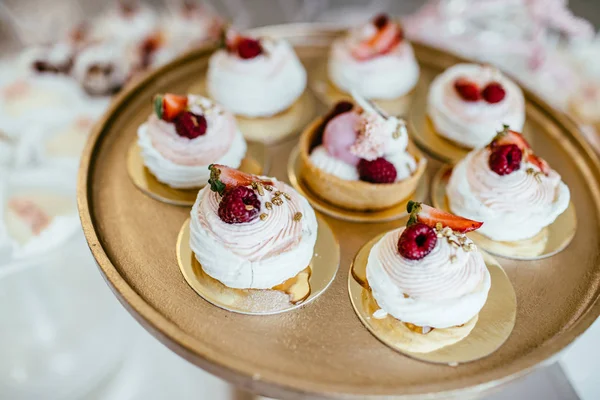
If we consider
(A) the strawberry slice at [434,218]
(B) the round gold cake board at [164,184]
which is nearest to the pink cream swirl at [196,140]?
(B) the round gold cake board at [164,184]

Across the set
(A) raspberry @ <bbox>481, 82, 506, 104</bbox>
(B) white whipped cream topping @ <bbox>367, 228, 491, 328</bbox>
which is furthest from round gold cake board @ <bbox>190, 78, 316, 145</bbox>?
(B) white whipped cream topping @ <bbox>367, 228, 491, 328</bbox>

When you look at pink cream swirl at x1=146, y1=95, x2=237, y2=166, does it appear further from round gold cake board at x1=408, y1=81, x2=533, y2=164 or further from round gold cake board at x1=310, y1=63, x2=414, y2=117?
round gold cake board at x1=408, y1=81, x2=533, y2=164

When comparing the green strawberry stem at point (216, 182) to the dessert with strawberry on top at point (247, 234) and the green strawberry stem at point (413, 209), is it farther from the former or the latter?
the green strawberry stem at point (413, 209)

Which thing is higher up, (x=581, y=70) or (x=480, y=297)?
(x=480, y=297)

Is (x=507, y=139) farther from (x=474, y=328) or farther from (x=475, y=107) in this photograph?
(x=474, y=328)

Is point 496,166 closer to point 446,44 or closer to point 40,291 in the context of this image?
point 446,44

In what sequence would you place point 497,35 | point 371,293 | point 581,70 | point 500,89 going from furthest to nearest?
point 581,70, point 497,35, point 500,89, point 371,293

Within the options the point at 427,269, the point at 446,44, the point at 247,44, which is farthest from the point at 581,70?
the point at 427,269

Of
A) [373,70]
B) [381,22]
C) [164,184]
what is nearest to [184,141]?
[164,184]
